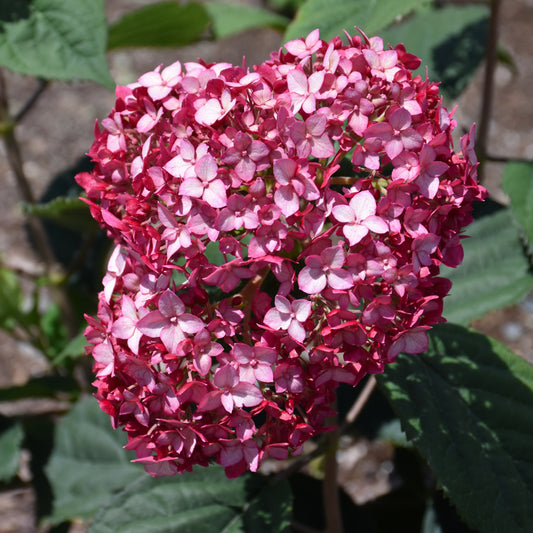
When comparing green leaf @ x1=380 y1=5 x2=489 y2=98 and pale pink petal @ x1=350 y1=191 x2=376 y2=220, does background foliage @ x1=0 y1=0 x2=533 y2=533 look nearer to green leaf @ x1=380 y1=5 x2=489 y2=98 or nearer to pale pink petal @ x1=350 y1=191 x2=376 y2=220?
green leaf @ x1=380 y1=5 x2=489 y2=98

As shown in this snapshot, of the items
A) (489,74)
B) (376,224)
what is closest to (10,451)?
(376,224)

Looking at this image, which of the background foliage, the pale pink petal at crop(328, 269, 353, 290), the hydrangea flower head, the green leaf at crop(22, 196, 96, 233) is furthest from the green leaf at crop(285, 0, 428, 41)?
the pale pink petal at crop(328, 269, 353, 290)

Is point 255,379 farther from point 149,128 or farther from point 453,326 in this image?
point 453,326

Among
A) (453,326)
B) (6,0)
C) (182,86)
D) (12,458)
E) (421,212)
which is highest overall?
(6,0)

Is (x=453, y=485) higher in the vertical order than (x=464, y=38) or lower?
lower

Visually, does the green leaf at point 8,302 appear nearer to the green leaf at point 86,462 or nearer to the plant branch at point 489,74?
the green leaf at point 86,462

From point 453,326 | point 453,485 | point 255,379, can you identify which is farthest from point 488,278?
point 255,379

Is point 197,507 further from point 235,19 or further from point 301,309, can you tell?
point 235,19
